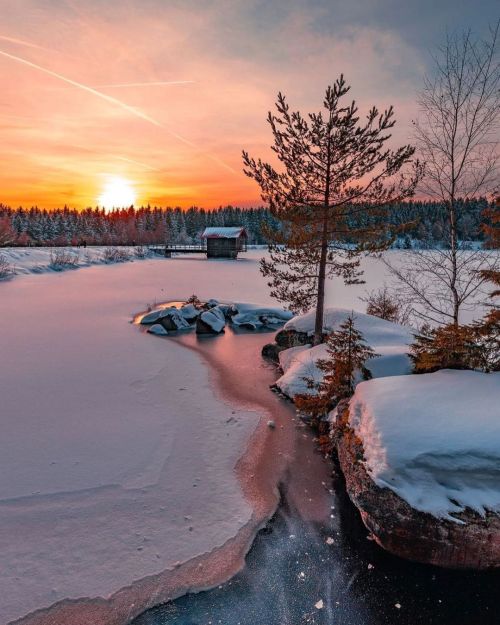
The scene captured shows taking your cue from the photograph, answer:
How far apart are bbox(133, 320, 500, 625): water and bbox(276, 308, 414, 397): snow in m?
4.13

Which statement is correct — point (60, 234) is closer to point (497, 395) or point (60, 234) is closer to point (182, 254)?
point (182, 254)

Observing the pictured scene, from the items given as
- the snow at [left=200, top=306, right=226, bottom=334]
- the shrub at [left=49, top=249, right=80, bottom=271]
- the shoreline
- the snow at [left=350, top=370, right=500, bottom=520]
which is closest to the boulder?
the snow at [left=200, top=306, right=226, bottom=334]

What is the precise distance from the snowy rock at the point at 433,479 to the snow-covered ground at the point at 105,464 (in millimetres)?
2084

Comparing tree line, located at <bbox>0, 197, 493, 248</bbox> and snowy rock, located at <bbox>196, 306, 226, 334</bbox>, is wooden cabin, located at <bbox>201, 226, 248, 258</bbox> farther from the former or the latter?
snowy rock, located at <bbox>196, 306, 226, 334</bbox>

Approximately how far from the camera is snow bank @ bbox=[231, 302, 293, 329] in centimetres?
1977

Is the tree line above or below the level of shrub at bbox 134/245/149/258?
above

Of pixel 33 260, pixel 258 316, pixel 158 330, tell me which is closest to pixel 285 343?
pixel 258 316

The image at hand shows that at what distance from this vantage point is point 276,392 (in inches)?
433

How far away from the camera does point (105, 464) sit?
6859 millimetres

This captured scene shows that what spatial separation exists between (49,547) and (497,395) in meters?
7.25

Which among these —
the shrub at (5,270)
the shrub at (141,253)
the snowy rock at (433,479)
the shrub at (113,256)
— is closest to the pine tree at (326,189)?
the snowy rock at (433,479)

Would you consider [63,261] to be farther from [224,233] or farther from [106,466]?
[106,466]

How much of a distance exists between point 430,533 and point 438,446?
114 cm

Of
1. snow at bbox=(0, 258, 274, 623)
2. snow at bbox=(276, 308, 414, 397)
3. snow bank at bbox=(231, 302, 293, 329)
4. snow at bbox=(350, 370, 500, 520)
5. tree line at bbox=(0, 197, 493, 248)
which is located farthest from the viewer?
tree line at bbox=(0, 197, 493, 248)
